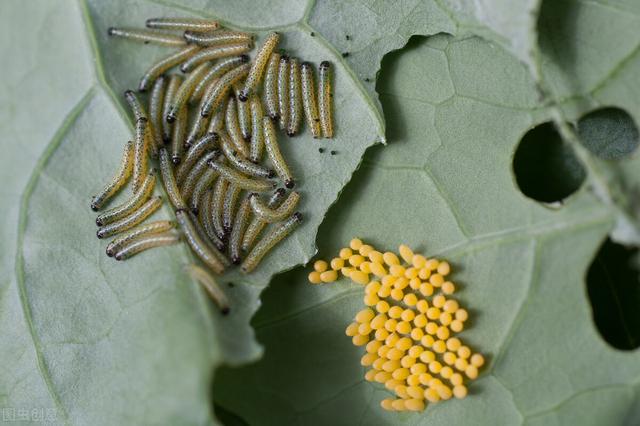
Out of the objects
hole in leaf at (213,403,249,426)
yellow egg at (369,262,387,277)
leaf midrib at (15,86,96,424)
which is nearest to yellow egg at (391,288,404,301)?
yellow egg at (369,262,387,277)

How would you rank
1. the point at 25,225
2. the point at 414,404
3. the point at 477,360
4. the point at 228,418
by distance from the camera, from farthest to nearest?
the point at 228,418, the point at 25,225, the point at 414,404, the point at 477,360

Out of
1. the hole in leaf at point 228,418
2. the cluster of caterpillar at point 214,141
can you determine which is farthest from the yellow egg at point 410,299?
the hole in leaf at point 228,418

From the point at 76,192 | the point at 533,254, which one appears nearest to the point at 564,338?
the point at 533,254

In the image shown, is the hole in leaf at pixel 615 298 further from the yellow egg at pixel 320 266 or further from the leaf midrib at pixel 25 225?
the leaf midrib at pixel 25 225

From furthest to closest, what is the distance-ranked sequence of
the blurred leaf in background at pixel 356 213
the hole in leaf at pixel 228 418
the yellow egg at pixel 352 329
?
the hole in leaf at pixel 228 418, the yellow egg at pixel 352 329, the blurred leaf in background at pixel 356 213

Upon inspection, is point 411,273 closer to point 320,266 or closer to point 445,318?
point 445,318

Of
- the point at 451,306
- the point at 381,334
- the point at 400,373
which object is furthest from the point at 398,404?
the point at 451,306
